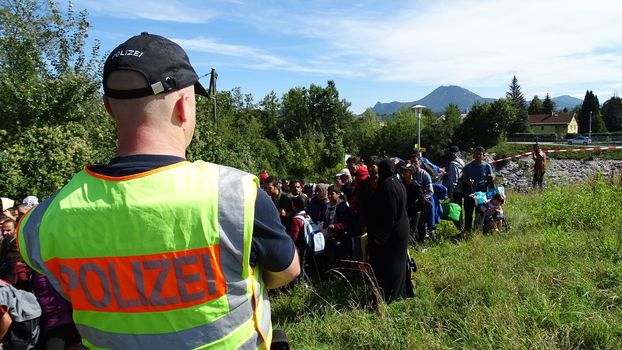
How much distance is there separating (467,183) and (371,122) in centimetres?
5956

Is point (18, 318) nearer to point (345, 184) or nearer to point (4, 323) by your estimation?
point (4, 323)

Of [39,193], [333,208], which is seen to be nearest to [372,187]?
[333,208]

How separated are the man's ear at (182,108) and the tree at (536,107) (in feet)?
372

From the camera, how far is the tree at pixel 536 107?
3962 inches

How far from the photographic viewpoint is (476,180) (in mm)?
8023

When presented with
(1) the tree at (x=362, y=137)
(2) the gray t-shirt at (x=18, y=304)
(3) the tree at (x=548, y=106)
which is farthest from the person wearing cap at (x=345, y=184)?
(3) the tree at (x=548, y=106)

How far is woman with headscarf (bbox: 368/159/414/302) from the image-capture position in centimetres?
494

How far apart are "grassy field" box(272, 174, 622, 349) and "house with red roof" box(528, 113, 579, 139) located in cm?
9036

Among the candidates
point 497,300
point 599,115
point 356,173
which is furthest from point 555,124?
point 497,300

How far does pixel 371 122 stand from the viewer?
66688 mm

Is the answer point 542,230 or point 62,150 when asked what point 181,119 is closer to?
point 542,230

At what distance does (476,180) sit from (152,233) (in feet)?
25.5

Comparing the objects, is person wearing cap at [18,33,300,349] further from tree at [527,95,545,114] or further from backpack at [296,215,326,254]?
tree at [527,95,545,114]

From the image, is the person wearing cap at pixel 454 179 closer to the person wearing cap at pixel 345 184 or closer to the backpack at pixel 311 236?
the person wearing cap at pixel 345 184
